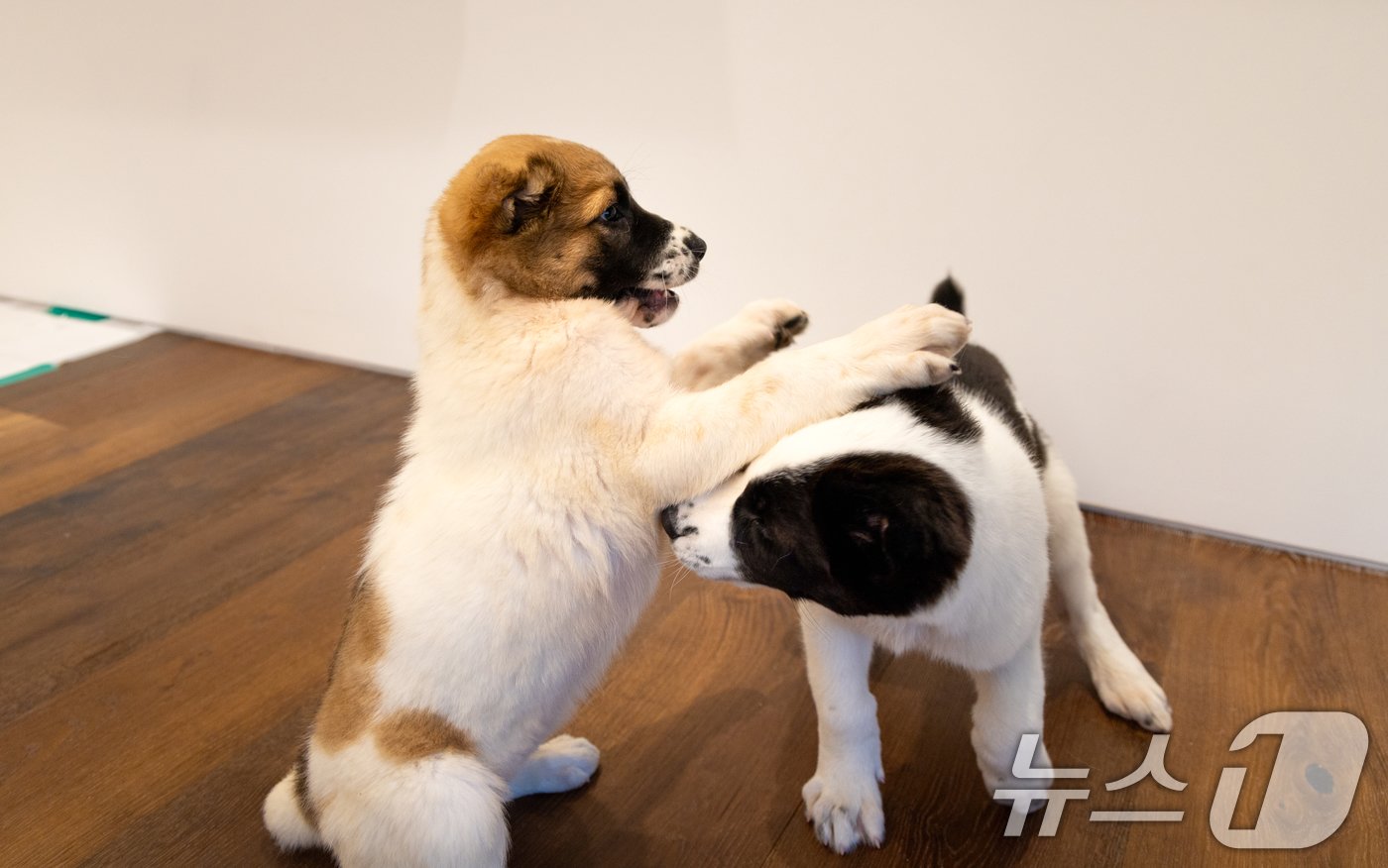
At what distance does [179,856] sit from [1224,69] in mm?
2766

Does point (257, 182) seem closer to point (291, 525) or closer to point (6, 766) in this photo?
point (291, 525)

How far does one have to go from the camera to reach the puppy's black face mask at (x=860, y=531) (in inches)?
54.6

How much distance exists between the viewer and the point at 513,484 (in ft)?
5.27

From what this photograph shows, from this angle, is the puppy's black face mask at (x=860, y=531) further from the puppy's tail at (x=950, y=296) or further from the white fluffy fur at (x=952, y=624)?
the puppy's tail at (x=950, y=296)

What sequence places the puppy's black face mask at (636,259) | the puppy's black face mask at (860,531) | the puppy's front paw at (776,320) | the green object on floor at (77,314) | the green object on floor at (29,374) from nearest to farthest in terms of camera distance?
1. the puppy's black face mask at (860,531)
2. the puppy's black face mask at (636,259)
3. the puppy's front paw at (776,320)
4. the green object on floor at (29,374)
5. the green object on floor at (77,314)

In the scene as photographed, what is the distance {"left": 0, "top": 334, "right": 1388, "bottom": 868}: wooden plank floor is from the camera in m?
1.85

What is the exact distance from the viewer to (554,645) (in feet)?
5.29

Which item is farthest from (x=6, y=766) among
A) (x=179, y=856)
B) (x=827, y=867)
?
(x=827, y=867)

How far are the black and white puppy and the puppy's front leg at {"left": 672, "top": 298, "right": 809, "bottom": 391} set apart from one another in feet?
1.01

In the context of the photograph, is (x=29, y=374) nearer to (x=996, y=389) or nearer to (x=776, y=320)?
(x=776, y=320)

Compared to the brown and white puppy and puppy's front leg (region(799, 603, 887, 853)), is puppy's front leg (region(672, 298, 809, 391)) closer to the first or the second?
the brown and white puppy

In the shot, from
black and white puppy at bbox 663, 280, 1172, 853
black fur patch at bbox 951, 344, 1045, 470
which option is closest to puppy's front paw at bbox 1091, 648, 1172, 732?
black and white puppy at bbox 663, 280, 1172, 853

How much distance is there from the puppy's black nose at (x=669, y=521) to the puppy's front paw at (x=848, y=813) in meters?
0.56

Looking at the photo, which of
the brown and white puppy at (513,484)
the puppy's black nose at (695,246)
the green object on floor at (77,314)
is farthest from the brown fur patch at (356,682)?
the green object on floor at (77,314)
